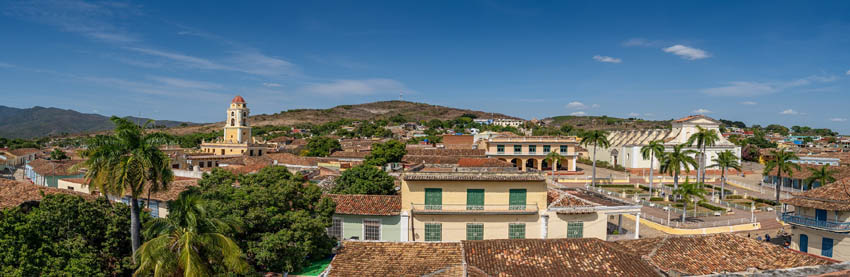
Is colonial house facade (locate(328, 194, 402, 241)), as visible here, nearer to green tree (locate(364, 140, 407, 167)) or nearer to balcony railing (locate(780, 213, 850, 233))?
balcony railing (locate(780, 213, 850, 233))

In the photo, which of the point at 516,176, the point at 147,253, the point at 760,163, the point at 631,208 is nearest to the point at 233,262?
the point at 147,253

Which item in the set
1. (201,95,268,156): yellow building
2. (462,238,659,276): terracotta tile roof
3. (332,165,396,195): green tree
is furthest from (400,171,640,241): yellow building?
(201,95,268,156): yellow building

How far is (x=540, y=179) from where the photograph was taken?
19984 millimetres

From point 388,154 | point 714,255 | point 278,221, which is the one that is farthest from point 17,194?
point 388,154

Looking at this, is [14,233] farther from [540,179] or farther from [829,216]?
[829,216]

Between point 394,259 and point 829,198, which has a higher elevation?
point 829,198

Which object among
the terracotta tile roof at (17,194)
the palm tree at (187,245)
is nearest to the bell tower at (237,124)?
the terracotta tile roof at (17,194)

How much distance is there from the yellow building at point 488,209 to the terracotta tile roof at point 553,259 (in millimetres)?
4751

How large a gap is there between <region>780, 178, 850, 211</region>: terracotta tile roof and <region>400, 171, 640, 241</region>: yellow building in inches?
351

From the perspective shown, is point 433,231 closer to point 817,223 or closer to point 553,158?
point 817,223

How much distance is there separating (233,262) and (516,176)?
12.3 meters

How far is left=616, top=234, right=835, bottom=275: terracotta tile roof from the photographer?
14641mm

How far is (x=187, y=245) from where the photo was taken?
10.6 metres

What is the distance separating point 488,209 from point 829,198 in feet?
51.3
